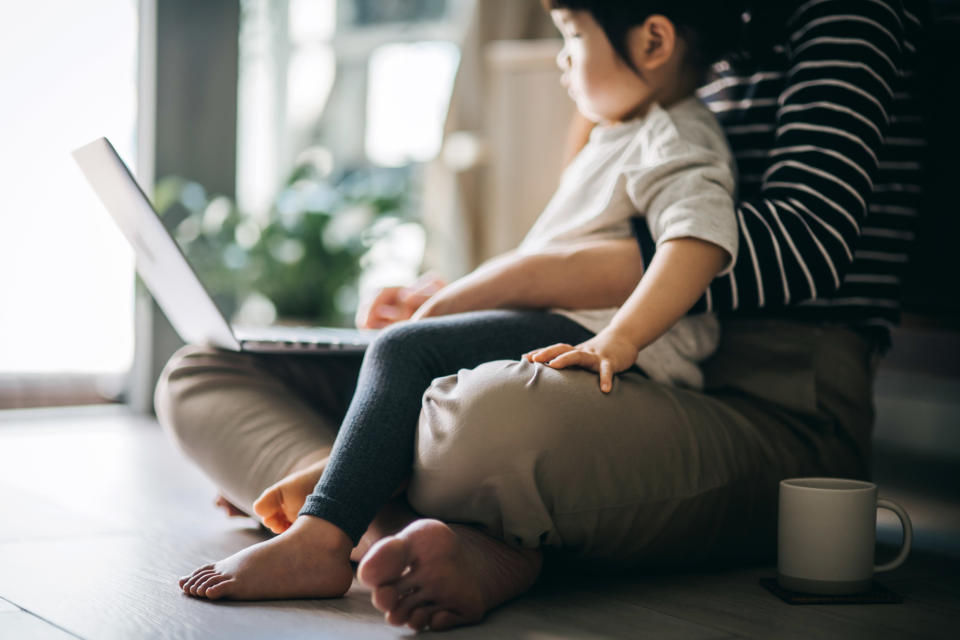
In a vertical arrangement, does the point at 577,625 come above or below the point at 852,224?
below

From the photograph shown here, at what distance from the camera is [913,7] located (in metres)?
1.28

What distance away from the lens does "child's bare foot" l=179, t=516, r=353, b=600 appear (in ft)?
3.05

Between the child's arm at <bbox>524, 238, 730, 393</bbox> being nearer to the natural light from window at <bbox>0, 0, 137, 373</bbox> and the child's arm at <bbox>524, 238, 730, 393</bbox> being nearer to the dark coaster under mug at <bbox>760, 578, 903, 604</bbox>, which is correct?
the dark coaster under mug at <bbox>760, 578, 903, 604</bbox>

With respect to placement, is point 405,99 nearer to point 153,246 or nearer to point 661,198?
point 153,246

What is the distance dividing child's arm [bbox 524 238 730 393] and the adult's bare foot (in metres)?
0.21

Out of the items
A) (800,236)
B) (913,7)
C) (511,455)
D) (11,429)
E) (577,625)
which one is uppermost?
Answer: (913,7)

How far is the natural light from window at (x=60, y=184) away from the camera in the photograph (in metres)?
2.39

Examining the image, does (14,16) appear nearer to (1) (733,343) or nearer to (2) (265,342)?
(2) (265,342)

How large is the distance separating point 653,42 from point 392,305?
0.47 meters

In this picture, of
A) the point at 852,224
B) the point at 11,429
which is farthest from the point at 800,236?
the point at 11,429

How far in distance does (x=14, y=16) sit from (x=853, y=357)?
2.02 meters

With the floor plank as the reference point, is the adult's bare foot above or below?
above

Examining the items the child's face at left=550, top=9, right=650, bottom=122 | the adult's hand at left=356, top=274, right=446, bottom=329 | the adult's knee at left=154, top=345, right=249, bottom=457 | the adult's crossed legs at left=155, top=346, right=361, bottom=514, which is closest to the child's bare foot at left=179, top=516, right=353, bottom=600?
the adult's crossed legs at left=155, top=346, right=361, bottom=514

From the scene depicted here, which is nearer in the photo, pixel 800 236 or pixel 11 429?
pixel 800 236
